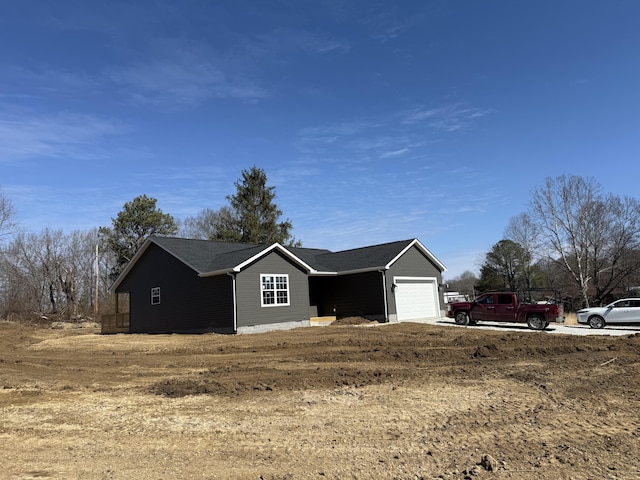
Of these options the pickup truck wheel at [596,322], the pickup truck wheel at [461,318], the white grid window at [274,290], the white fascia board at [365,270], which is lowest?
the pickup truck wheel at [596,322]

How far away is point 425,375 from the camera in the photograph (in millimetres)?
9938

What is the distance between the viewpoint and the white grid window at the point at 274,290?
22.7 meters

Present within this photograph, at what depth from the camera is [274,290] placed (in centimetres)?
2316

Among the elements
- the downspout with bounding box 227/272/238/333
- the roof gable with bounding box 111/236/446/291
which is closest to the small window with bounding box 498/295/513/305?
the roof gable with bounding box 111/236/446/291

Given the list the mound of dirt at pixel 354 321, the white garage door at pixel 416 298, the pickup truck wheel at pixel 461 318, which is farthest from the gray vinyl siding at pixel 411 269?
the pickup truck wheel at pixel 461 318

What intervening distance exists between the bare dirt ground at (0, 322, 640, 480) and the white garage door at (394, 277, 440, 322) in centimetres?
1249

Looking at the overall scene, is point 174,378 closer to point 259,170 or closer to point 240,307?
point 240,307

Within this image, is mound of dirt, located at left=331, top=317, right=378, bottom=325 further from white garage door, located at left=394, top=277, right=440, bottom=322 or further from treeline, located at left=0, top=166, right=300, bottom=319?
treeline, located at left=0, top=166, right=300, bottom=319

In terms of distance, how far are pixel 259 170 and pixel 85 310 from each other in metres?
21.5

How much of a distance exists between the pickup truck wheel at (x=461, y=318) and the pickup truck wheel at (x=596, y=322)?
5.38 meters

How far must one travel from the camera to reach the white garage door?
1037 inches

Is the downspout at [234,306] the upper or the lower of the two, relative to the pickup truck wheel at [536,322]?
upper

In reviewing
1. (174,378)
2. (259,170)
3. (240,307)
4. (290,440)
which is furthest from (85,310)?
(290,440)

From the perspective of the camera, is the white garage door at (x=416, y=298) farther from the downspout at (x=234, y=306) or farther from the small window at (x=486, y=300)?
the downspout at (x=234, y=306)
